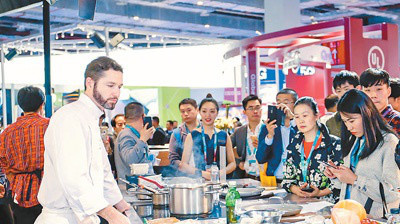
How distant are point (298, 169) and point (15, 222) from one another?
7.01ft

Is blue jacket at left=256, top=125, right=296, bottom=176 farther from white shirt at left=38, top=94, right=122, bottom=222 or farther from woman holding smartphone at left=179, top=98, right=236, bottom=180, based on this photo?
white shirt at left=38, top=94, right=122, bottom=222

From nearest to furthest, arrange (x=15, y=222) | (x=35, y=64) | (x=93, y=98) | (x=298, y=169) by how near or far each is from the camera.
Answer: (x=93, y=98)
(x=298, y=169)
(x=15, y=222)
(x=35, y=64)

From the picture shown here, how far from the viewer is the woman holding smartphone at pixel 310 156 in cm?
321

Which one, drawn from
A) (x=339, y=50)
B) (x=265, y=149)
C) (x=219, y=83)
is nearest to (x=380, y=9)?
(x=339, y=50)

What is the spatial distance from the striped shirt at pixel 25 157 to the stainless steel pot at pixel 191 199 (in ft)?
5.25

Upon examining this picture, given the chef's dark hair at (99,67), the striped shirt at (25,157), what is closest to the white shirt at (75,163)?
the chef's dark hair at (99,67)

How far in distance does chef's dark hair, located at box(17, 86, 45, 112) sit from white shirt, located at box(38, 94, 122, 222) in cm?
170

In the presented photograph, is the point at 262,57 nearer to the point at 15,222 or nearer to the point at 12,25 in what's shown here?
the point at 12,25

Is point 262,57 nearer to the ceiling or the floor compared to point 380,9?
A: nearer to the floor

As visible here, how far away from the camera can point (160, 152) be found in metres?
7.26

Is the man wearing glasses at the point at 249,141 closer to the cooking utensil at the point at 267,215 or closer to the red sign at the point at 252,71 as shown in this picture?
the cooking utensil at the point at 267,215

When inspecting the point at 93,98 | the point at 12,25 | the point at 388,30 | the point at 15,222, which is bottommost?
the point at 15,222

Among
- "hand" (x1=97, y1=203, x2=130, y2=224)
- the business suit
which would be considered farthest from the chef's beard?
the business suit

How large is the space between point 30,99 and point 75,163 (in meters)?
1.98
